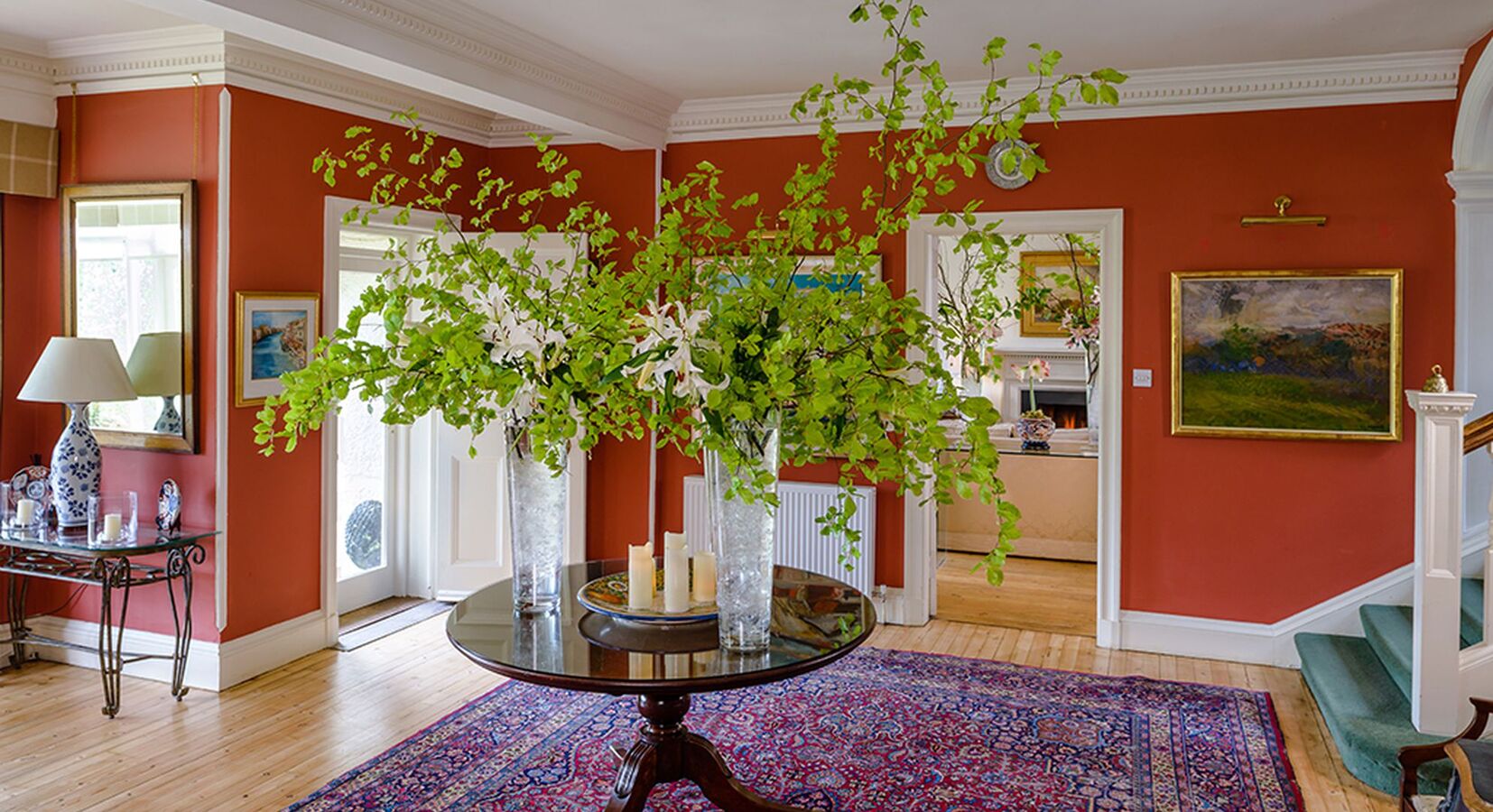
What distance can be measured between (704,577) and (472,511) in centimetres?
334

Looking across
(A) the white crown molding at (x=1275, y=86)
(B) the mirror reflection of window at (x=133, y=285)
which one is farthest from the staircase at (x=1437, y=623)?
(B) the mirror reflection of window at (x=133, y=285)

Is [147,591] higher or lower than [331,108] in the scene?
lower

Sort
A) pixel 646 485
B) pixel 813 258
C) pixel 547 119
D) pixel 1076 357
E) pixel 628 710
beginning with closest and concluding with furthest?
pixel 628 710, pixel 547 119, pixel 813 258, pixel 646 485, pixel 1076 357

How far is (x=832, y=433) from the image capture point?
6.84 ft

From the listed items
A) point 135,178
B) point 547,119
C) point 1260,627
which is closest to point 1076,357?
point 1260,627

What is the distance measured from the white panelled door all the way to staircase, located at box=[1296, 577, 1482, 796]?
361 centimetres

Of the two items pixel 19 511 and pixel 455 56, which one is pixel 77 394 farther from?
pixel 455 56

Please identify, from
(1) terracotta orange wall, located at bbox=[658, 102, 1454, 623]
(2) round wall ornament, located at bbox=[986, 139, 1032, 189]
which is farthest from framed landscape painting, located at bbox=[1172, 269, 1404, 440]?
(2) round wall ornament, located at bbox=[986, 139, 1032, 189]

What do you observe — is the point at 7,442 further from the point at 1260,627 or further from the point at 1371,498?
the point at 1371,498

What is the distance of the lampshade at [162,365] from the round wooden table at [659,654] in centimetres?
225

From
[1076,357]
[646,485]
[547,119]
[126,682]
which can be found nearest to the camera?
[126,682]

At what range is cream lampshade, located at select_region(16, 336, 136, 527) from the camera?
4203 millimetres

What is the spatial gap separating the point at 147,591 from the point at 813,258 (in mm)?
3420

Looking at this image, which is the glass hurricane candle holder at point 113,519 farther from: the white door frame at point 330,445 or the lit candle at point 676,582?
the lit candle at point 676,582
